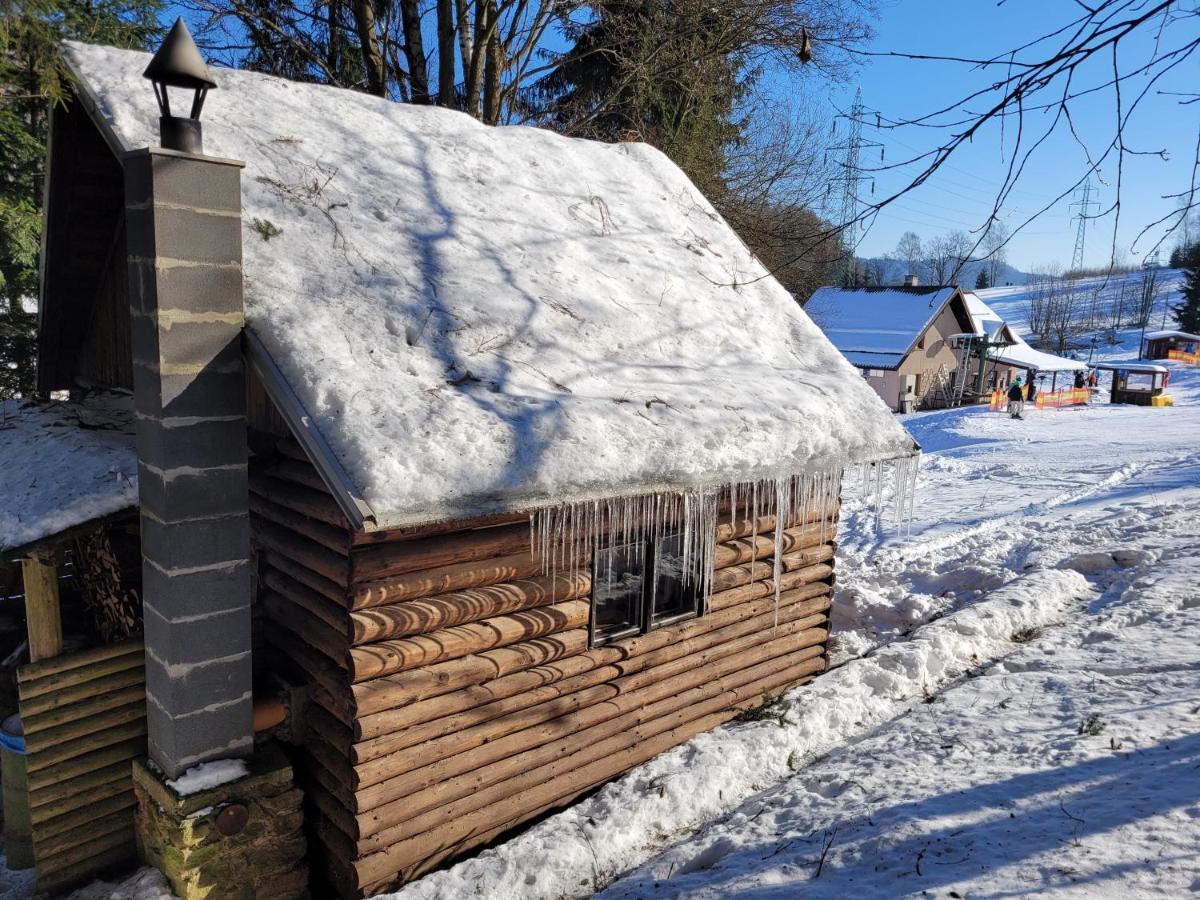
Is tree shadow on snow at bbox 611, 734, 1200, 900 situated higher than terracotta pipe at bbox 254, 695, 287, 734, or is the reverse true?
terracotta pipe at bbox 254, 695, 287, 734

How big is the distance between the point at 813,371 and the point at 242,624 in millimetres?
5099

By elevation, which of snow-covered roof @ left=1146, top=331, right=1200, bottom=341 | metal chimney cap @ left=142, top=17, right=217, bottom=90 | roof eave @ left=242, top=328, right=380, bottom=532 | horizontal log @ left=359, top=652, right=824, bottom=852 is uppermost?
snow-covered roof @ left=1146, top=331, right=1200, bottom=341

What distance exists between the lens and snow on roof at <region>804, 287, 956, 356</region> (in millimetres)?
35062

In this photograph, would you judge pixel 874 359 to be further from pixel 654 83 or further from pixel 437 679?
pixel 437 679

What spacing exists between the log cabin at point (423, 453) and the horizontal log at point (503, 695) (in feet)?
0.07

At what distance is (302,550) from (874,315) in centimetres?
3708

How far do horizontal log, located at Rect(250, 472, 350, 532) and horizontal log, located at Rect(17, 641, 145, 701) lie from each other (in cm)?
126

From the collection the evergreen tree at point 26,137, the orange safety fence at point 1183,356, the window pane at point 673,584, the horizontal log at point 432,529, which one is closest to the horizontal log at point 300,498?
the horizontal log at point 432,529

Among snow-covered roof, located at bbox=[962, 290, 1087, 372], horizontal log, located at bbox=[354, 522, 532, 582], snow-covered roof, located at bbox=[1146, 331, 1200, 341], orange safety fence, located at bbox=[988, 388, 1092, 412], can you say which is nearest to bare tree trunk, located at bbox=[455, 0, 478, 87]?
horizontal log, located at bbox=[354, 522, 532, 582]

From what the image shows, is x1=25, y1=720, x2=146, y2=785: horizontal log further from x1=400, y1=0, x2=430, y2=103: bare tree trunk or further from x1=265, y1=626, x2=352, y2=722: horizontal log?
x1=400, y1=0, x2=430, y2=103: bare tree trunk

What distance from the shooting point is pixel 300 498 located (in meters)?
4.61

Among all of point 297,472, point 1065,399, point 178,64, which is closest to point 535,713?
point 297,472

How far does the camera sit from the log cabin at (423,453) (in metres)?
4.00

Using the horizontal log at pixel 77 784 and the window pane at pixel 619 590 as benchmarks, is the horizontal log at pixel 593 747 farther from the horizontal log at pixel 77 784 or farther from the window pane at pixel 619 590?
the horizontal log at pixel 77 784
